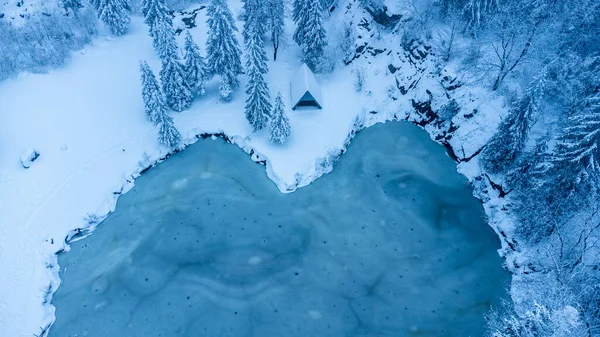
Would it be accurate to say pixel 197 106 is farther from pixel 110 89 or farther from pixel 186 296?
pixel 186 296

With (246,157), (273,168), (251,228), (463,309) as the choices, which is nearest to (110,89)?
(246,157)

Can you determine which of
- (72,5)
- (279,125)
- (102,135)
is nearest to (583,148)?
(279,125)

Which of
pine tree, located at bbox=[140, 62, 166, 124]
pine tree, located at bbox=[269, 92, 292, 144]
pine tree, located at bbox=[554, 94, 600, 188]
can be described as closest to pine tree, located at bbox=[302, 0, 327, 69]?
pine tree, located at bbox=[269, 92, 292, 144]

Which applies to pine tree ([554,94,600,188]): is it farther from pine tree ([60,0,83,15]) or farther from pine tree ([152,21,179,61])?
pine tree ([60,0,83,15])

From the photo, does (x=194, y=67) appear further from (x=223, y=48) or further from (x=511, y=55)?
(x=511, y=55)

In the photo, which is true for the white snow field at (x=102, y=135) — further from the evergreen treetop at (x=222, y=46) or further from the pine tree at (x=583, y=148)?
the pine tree at (x=583, y=148)

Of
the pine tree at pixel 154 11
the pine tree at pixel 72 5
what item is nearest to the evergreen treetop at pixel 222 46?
the pine tree at pixel 154 11
